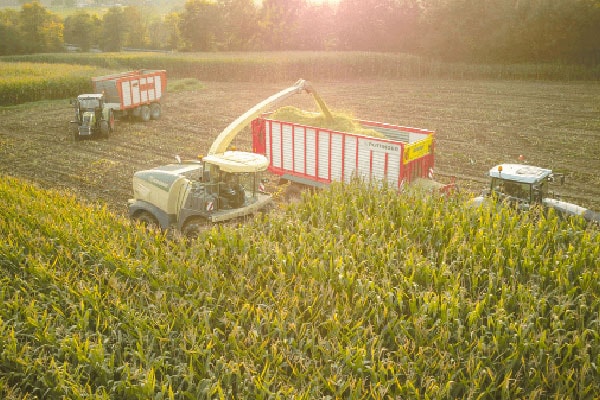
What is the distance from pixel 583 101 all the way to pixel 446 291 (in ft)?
113

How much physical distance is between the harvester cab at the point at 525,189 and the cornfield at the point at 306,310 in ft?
6.61

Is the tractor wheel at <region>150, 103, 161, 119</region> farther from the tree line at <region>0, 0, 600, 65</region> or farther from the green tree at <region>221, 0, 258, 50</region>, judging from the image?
the green tree at <region>221, 0, 258, 50</region>

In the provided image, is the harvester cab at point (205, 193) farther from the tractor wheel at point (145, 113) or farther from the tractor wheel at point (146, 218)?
the tractor wheel at point (145, 113)

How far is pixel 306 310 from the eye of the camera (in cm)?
732

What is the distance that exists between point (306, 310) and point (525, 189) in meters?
7.72

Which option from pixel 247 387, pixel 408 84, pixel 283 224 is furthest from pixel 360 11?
pixel 247 387

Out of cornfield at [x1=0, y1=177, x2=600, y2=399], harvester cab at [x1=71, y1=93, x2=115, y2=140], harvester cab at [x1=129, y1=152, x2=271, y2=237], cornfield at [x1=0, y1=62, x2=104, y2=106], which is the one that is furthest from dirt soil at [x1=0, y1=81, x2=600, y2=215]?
cornfield at [x1=0, y1=177, x2=600, y2=399]

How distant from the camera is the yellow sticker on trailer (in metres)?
14.9

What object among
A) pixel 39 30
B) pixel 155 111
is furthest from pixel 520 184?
pixel 39 30

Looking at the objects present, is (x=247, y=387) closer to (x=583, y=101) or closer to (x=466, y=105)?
(x=466, y=105)

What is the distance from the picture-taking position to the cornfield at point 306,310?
6324 millimetres

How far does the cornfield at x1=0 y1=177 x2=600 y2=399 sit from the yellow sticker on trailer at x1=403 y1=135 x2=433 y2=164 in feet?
13.7

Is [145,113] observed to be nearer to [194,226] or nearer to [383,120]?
[383,120]

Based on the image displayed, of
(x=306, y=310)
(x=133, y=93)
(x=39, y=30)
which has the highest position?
(x=39, y=30)
